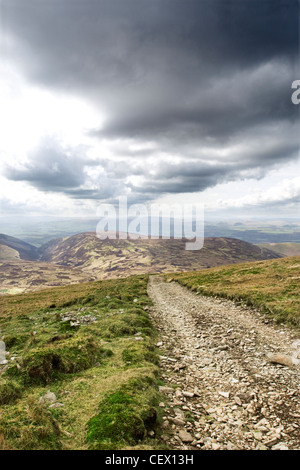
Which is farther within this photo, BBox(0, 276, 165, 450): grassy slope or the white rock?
the white rock

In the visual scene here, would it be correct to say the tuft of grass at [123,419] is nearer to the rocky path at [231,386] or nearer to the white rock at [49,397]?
the rocky path at [231,386]

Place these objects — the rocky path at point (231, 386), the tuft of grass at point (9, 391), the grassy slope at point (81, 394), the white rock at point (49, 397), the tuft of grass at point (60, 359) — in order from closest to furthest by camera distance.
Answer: the grassy slope at point (81, 394) < the rocky path at point (231, 386) < the tuft of grass at point (9, 391) < the white rock at point (49, 397) < the tuft of grass at point (60, 359)

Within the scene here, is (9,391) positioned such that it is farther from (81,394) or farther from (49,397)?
(81,394)

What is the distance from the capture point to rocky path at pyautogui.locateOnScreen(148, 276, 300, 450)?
667 cm

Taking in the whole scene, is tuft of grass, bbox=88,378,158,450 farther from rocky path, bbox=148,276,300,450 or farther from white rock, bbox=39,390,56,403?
white rock, bbox=39,390,56,403

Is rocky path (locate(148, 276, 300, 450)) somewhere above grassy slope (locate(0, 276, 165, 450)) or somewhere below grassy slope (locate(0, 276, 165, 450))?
below

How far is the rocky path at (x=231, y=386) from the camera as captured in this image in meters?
6.67

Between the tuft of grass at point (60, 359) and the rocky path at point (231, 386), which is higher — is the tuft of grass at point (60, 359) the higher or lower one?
the higher one

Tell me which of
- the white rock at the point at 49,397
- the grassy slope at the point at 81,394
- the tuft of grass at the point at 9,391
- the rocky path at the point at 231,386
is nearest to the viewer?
the grassy slope at the point at 81,394

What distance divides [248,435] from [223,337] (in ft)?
29.7

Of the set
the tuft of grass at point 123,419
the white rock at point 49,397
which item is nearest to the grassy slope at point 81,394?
the tuft of grass at point 123,419

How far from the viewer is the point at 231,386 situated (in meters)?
9.49

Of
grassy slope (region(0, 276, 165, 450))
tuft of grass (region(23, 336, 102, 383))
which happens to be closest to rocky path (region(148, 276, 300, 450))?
→ grassy slope (region(0, 276, 165, 450))

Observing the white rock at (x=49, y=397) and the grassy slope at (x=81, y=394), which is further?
the white rock at (x=49, y=397)
